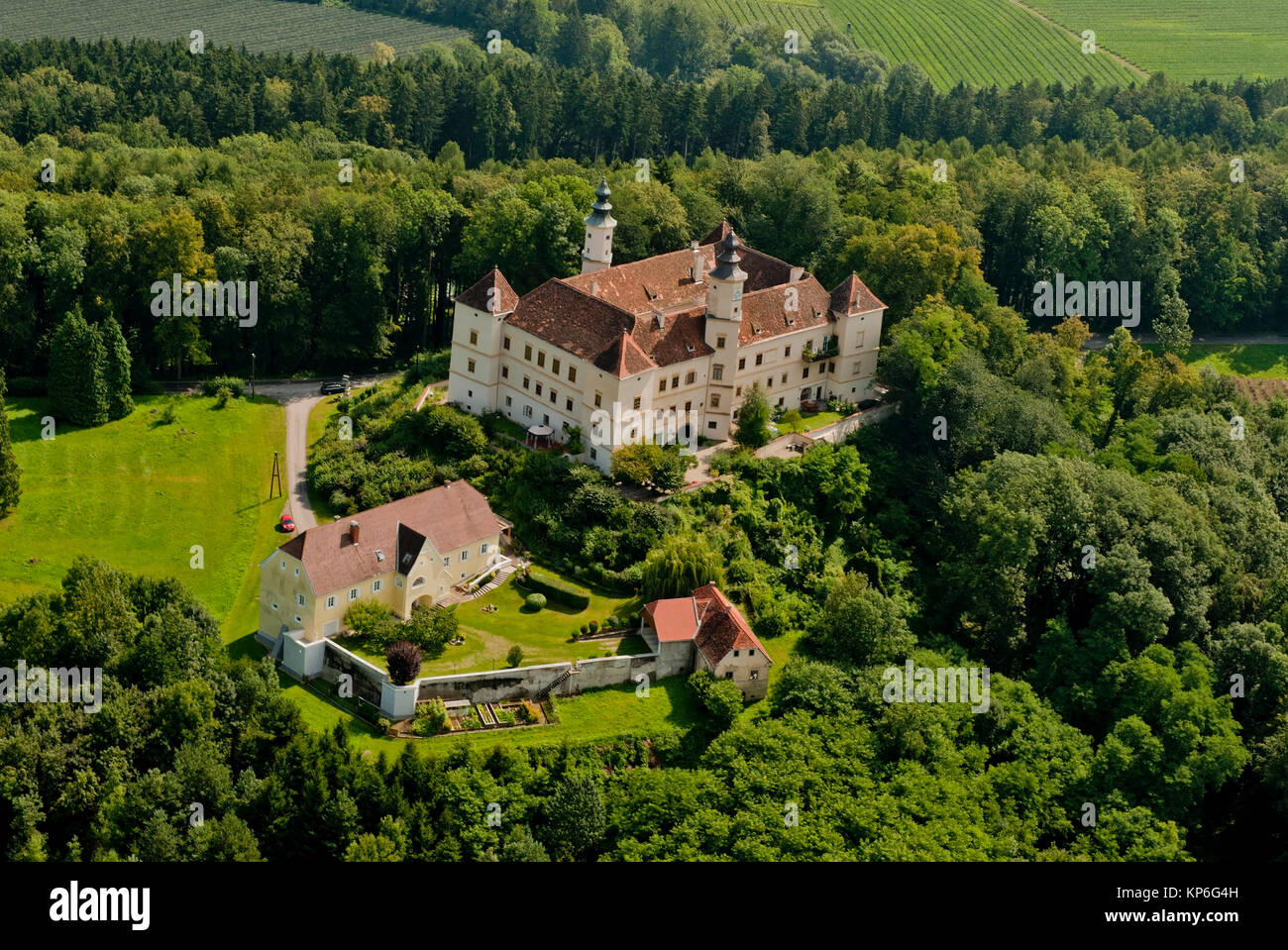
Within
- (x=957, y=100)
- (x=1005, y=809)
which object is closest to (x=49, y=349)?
(x=1005, y=809)

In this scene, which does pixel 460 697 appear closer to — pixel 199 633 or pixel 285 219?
pixel 199 633

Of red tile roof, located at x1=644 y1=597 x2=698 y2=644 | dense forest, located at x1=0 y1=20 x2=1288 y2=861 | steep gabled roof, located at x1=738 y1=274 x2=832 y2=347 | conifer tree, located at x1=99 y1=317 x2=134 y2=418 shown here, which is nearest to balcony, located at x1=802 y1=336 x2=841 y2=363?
steep gabled roof, located at x1=738 y1=274 x2=832 y2=347

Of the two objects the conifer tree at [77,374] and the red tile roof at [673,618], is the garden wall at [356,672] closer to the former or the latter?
the red tile roof at [673,618]

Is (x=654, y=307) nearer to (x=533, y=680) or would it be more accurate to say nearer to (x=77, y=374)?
(x=533, y=680)

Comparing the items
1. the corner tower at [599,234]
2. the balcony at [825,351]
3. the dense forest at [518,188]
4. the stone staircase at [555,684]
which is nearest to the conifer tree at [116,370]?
the dense forest at [518,188]

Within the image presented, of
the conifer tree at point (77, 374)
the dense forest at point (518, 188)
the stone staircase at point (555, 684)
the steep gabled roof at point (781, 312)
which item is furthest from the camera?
the dense forest at point (518, 188)

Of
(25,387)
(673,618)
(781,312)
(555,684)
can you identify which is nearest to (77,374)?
(25,387)
